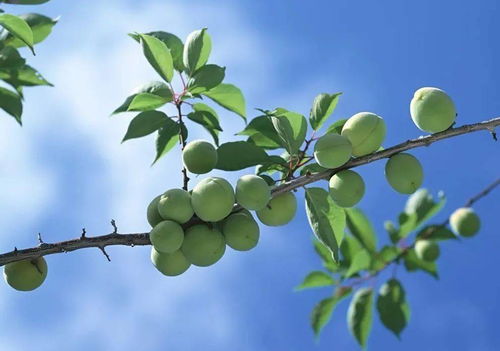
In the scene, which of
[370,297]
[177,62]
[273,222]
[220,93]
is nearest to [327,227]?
[273,222]

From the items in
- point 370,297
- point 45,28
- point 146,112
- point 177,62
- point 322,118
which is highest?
point 45,28

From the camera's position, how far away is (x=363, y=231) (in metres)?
3.27

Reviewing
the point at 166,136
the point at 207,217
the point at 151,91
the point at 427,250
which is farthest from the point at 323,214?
the point at 427,250

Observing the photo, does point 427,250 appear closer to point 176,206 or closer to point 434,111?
point 434,111

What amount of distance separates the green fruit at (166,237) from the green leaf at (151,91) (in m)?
0.54

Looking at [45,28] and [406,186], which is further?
[45,28]

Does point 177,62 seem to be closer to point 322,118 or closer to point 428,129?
point 322,118

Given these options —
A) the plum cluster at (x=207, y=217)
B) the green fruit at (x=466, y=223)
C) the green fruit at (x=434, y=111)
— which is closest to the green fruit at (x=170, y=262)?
the plum cluster at (x=207, y=217)

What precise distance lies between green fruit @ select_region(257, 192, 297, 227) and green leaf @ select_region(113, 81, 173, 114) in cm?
56

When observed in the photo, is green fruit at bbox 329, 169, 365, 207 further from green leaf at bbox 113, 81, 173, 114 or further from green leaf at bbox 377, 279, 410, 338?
green leaf at bbox 377, 279, 410, 338

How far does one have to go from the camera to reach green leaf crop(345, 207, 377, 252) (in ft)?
10.7

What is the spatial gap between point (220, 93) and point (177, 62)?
0.24 metres

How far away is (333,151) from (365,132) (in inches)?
5.1

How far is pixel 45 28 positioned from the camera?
114 inches
